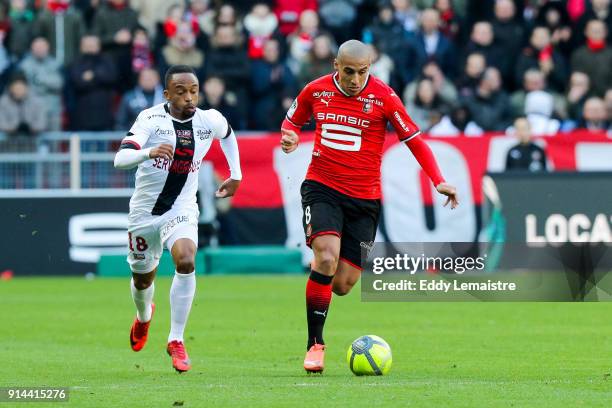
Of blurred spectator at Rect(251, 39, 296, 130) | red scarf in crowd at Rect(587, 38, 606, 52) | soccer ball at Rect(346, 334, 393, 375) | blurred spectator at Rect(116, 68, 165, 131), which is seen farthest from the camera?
red scarf in crowd at Rect(587, 38, 606, 52)

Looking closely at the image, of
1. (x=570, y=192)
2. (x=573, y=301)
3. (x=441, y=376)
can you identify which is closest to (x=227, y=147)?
(x=441, y=376)

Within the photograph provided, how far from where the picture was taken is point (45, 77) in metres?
23.3

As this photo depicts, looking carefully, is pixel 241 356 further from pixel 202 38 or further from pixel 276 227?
pixel 202 38

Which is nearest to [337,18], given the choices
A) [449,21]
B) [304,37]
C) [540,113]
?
A: [304,37]

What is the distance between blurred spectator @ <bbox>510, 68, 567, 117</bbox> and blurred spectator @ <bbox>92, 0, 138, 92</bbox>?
21.0 feet

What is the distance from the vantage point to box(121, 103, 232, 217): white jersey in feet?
38.4

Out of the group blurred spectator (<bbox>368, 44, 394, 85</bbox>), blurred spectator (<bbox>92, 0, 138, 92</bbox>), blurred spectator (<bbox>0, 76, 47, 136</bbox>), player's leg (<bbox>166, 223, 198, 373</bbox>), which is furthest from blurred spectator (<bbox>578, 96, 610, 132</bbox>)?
player's leg (<bbox>166, 223, 198, 373</bbox>)

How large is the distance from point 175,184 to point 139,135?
1.97ft

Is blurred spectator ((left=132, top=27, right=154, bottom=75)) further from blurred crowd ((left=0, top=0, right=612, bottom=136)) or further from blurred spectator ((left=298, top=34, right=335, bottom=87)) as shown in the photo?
blurred spectator ((left=298, top=34, right=335, bottom=87))

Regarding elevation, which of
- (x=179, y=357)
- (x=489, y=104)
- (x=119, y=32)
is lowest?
(x=179, y=357)

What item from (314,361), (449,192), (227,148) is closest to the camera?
(314,361)

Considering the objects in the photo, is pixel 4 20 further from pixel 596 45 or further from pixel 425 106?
pixel 596 45

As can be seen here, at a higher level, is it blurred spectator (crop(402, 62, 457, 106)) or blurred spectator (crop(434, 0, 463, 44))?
Answer: blurred spectator (crop(434, 0, 463, 44))

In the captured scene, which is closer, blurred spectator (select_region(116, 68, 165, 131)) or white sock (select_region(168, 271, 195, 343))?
white sock (select_region(168, 271, 195, 343))
